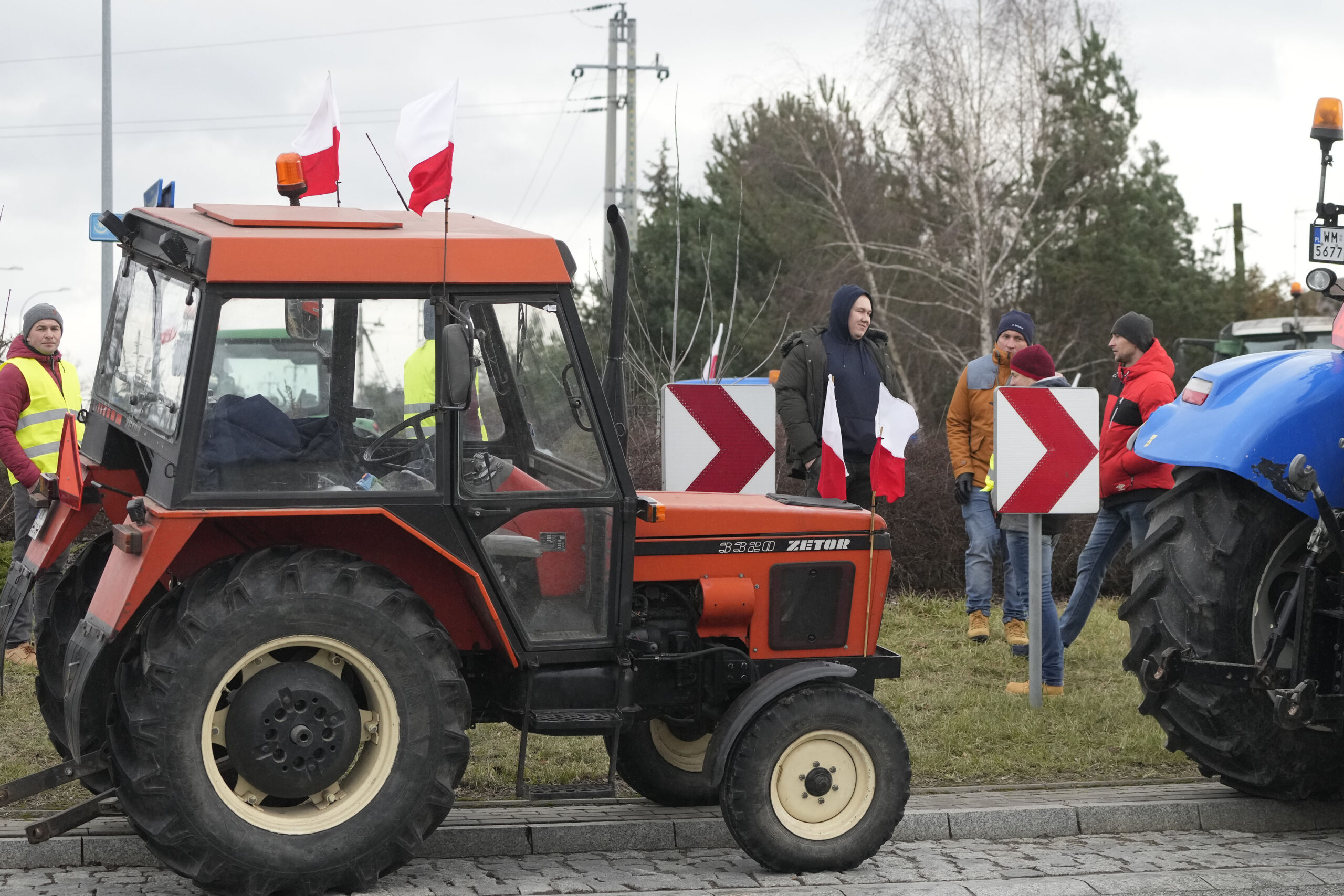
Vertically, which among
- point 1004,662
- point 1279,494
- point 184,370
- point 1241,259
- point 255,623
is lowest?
point 1004,662

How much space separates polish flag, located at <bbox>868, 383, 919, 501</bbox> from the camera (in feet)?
22.2

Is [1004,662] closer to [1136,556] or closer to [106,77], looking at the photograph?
[1136,556]

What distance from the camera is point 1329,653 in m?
5.61

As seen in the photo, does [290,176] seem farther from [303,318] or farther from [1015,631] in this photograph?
[1015,631]

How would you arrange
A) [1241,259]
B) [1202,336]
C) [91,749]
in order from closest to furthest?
[91,749], [1202,336], [1241,259]

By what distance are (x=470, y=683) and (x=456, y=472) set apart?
0.86 metres

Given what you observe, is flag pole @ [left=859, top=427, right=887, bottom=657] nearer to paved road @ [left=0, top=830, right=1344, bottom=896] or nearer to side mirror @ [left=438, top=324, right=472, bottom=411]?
paved road @ [left=0, top=830, right=1344, bottom=896]

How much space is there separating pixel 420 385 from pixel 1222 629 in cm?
298

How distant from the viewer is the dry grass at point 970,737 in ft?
22.0

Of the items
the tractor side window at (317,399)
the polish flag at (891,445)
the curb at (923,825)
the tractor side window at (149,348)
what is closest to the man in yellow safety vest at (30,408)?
the tractor side window at (149,348)

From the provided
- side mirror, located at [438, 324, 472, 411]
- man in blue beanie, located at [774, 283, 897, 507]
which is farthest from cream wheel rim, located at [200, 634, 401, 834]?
man in blue beanie, located at [774, 283, 897, 507]

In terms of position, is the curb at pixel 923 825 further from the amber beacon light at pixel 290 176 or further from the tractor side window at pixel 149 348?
the amber beacon light at pixel 290 176

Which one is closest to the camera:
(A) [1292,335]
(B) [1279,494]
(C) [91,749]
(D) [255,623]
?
(D) [255,623]

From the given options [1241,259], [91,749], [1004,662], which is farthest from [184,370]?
[1241,259]
